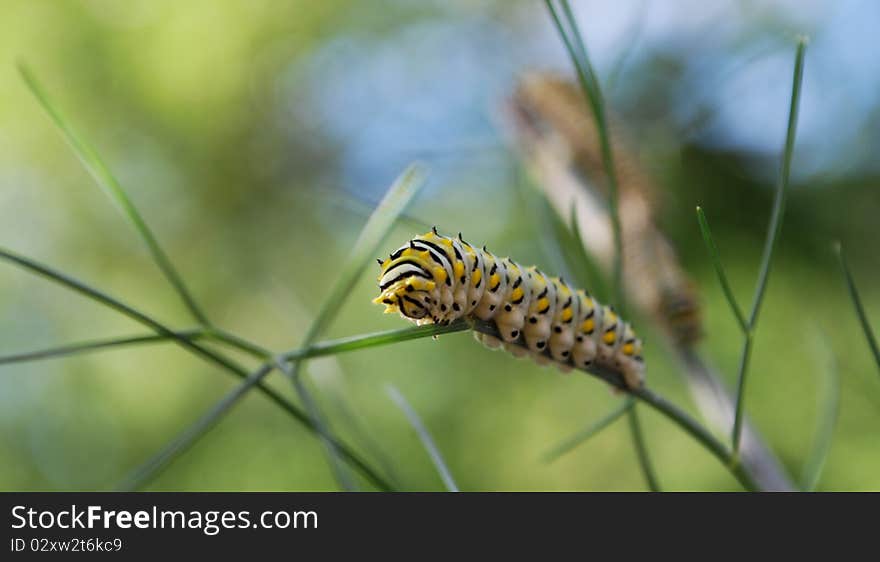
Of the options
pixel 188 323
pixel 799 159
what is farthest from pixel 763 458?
pixel 188 323

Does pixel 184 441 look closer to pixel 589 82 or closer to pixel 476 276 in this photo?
pixel 476 276

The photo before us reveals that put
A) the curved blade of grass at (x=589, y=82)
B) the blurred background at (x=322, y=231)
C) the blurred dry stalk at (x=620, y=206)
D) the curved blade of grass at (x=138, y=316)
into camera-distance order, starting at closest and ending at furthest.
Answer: the curved blade of grass at (x=138, y=316), the curved blade of grass at (x=589, y=82), the blurred dry stalk at (x=620, y=206), the blurred background at (x=322, y=231)

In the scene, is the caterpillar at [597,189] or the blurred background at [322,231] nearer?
the caterpillar at [597,189]

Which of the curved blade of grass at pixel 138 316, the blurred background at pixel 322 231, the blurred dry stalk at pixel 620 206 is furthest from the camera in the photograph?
the blurred background at pixel 322 231

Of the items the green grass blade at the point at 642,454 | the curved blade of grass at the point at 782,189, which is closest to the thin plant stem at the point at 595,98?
the green grass blade at the point at 642,454

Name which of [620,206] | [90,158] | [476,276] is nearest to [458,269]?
[476,276]

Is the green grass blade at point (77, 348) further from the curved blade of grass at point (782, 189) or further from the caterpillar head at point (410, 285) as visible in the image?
the curved blade of grass at point (782, 189)
